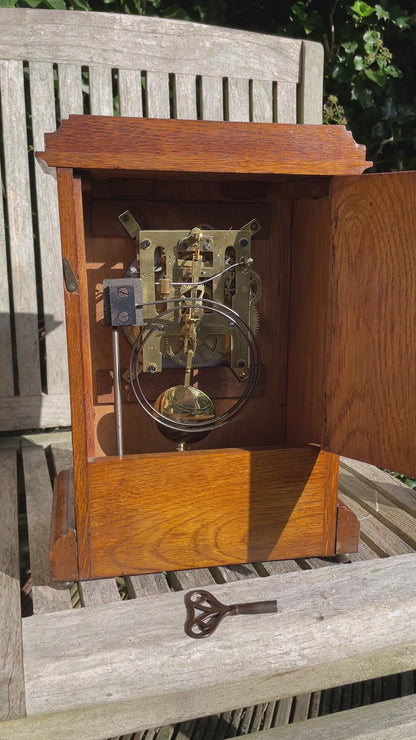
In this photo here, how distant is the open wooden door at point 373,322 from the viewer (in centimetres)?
114

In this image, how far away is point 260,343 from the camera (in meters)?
1.55

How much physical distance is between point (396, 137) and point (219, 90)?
1.02 meters

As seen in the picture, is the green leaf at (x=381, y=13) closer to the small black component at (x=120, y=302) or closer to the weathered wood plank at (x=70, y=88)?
the weathered wood plank at (x=70, y=88)

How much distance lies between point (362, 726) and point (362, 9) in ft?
8.13

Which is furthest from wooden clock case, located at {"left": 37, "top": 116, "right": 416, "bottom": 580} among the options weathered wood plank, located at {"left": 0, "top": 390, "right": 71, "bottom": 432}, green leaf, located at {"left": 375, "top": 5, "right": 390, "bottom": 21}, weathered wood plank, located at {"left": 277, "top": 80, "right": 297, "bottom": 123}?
green leaf, located at {"left": 375, "top": 5, "right": 390, "bottom": 21}

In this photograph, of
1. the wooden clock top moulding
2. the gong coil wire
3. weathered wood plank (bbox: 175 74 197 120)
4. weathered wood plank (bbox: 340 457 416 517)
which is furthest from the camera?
weathered wood plank (bbox: 175 74 197 120)

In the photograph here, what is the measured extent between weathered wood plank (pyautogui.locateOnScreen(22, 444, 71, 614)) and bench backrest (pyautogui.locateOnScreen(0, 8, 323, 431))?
28 cm

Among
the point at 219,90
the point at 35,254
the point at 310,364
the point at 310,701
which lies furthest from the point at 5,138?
the point at 310,701

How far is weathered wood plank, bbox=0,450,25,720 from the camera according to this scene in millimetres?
982

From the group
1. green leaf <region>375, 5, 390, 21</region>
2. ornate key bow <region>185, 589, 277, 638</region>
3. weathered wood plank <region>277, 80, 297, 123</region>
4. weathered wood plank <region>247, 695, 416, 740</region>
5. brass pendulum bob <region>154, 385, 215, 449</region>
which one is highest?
green leaf <region>375, 5, 390, 21</region>

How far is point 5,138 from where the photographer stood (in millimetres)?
2014

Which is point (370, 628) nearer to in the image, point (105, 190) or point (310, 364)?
point (310, 364)

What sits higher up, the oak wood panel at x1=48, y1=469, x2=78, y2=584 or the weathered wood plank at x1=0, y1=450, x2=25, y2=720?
the oak wood panel at x1=48, y1=469, x2=78, y2=584

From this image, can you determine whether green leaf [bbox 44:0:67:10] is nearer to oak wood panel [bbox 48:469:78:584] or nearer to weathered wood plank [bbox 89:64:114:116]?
weathered wood plank [bbox 89:64:114:116]
